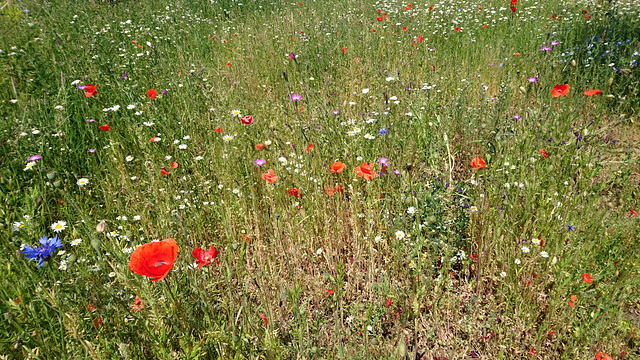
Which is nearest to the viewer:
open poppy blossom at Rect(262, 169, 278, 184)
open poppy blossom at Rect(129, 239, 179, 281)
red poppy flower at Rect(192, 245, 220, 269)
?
open poppy blossom at Rect(129, 239, 179, 281)

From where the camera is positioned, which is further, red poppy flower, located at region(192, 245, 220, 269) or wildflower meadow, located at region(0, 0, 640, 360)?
red poppy flower, located at region(192, 245, 220, 269)

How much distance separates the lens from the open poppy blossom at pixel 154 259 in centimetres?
123

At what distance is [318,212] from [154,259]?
1198 millimetres

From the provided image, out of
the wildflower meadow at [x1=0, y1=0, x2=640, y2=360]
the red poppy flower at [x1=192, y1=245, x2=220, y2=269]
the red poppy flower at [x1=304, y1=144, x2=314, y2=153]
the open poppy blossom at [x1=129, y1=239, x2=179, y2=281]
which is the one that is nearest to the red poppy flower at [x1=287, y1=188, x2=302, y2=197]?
the wildflower meadow at [x1=0, y1=0, x2=640, y2=360]

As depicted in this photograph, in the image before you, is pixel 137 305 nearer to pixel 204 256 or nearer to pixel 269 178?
pixel 204 256

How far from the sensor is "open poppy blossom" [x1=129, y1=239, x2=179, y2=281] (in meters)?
1.23

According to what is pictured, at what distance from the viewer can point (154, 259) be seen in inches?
50.7

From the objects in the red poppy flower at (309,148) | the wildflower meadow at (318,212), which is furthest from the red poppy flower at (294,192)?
the red poppy flower at (309,148)

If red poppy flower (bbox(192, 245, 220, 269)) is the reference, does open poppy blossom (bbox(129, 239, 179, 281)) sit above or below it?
above

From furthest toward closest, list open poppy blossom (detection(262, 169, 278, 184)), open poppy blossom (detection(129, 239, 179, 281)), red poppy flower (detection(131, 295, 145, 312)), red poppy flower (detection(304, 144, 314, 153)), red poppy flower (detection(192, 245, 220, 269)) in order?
red poppy flower (detection(304, 144, 314, 153))
open poppy blossom (detection(262, 169, 278, 184))
red poppy flower (detection(192, 245, 220, 269))
red poppy flower (detection(131, 295, 145, 312))
open poppy blossom (detection(129, 239, 179, 281))

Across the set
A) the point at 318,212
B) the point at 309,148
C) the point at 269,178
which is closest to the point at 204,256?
the point at 269,178

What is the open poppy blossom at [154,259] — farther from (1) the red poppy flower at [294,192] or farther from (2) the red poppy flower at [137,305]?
(1) the red poppy flower at [294,192]

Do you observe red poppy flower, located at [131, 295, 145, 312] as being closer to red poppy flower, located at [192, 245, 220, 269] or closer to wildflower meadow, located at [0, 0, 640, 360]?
wildflower meadow, located at [0, 0, 640, 360]

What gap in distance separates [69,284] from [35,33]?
5241 millimetres
